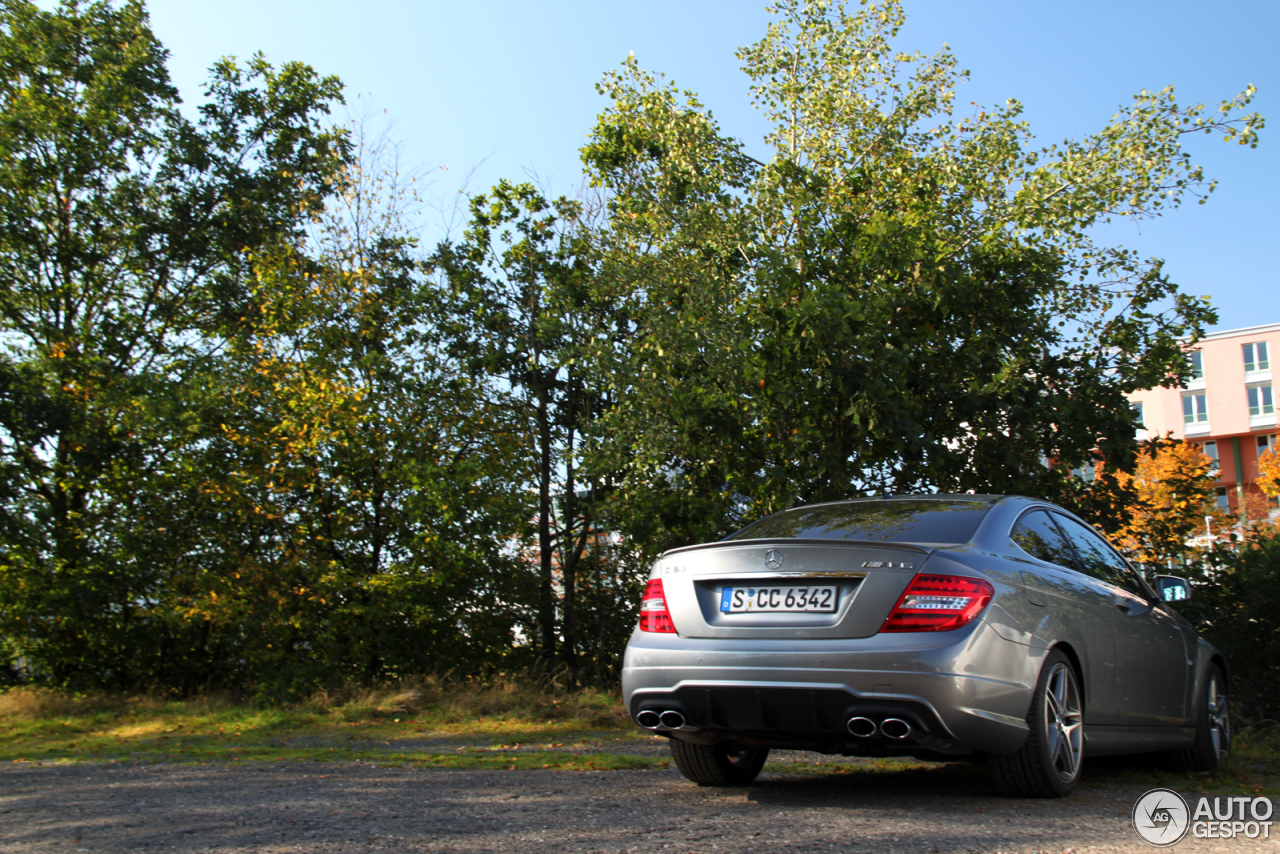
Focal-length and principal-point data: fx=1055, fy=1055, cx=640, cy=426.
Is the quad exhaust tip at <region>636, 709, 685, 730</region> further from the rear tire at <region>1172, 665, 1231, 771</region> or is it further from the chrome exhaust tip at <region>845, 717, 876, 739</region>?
the rear tire at <region>1172, 665, 1231, 771</region>

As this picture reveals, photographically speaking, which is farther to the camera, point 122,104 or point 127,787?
point 122,104

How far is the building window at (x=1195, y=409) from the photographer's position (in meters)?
80.4

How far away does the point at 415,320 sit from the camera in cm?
1659

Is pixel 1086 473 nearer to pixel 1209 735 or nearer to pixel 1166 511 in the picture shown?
pixel 1166 511

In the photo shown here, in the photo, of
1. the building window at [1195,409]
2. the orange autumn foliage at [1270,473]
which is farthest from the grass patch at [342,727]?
the building window at [1195,409]

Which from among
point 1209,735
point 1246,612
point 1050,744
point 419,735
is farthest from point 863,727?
point 1246,612

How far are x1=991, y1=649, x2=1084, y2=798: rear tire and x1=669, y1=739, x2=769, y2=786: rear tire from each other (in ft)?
4.03

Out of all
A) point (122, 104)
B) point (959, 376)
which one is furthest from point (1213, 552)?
point (122, 104)

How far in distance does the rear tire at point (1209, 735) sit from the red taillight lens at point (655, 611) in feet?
11.1

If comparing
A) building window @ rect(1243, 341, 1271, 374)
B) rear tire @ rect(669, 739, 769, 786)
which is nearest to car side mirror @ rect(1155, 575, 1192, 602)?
rear tire @ rect(669, 739, 769, 786)

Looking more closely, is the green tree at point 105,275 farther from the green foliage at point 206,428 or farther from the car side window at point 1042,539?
the car side window at point 1042,539

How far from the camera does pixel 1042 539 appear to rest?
548 centimetres

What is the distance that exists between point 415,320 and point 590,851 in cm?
1369

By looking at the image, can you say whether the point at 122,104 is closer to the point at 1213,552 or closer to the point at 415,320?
the point at 415,320
